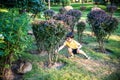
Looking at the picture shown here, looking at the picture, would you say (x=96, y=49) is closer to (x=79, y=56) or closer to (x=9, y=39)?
(x=79, y=56)

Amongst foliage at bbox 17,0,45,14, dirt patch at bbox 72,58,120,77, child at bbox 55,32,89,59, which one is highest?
foliage at bbox 17,0,45,14

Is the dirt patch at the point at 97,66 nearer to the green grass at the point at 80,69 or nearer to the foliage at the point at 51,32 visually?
the green grass at the point at 80,69

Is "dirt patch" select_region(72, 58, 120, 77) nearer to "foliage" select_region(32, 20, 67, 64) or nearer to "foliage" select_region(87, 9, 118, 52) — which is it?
"foliage" select_region(32, 20, 67, 64)

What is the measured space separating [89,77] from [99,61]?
65.0 inches

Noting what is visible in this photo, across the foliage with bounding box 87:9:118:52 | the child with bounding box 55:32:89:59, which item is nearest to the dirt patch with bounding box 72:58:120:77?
the child with bounding box 55:32:89:59

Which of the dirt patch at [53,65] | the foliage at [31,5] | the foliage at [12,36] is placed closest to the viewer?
the foliage at [12,36]

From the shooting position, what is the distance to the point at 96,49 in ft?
36.5

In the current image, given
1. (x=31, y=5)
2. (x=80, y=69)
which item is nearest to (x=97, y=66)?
(x=80, y=69)

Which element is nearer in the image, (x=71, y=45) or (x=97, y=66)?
(x=97, y=66)

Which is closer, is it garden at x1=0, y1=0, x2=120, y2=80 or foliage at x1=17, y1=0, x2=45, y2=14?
garden at x1=0, y1=0, x2=120, y2=80

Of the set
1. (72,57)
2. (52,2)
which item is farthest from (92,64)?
(52,2)

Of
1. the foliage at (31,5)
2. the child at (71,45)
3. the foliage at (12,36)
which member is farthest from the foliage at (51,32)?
the foliage at (31,5)

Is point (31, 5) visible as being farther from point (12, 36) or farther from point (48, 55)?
point (12, 36)

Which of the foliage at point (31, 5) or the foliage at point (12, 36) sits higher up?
the foliage at point (31, 5)
